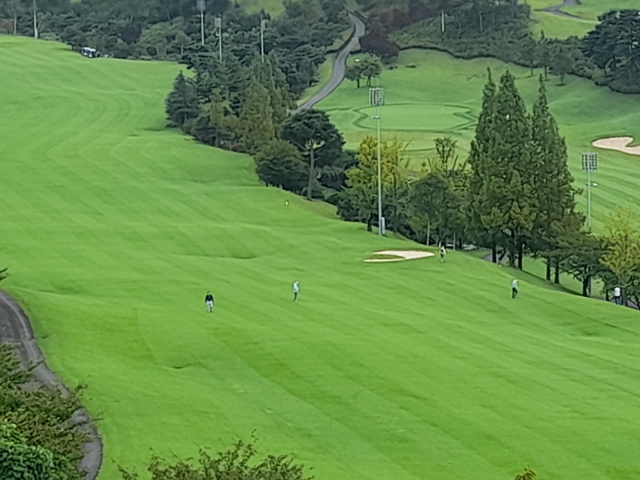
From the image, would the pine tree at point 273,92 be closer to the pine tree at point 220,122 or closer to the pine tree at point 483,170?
the pine tree at point 220,122

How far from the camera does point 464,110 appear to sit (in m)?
136

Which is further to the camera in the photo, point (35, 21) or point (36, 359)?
point (35, 21)

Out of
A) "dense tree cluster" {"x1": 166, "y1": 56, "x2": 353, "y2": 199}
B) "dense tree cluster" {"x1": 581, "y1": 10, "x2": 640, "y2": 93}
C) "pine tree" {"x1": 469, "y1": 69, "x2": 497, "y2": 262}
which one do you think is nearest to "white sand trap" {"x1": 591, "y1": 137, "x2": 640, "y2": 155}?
"dense tree cluster" {"x1": 581, "y1": 10, "x2": 640, "y2": 93}

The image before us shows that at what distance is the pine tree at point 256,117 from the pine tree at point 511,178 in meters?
31.9

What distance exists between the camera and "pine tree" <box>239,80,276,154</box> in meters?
101

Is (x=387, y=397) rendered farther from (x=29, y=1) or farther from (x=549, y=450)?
(x=29, y=1)

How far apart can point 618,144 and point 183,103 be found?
4415 cm

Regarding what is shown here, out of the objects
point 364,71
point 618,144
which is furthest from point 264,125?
point 364,71

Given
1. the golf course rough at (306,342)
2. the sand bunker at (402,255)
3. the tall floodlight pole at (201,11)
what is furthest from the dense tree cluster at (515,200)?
the tall floodlight pole at (201,11)

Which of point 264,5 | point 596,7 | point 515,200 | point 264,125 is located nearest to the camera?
point 515,200

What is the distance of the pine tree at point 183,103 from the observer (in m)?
119

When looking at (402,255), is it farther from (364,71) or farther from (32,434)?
(364,71)

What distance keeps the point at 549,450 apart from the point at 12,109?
343 feet

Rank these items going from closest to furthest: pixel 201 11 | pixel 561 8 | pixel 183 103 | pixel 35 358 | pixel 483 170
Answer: pixel 35 358 < pixel 483 170 < pixel 183 103 < pixel 201 11 < pixel 561 8
